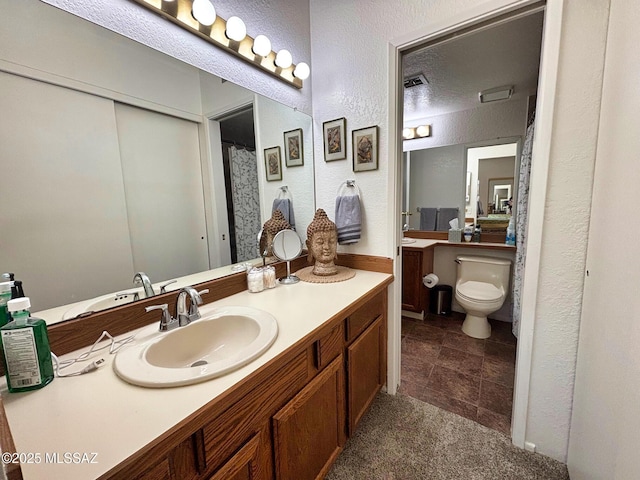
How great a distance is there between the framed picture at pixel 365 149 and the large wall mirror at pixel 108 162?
63 cm

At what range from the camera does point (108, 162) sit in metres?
0.93

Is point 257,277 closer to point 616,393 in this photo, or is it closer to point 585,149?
point 616,393

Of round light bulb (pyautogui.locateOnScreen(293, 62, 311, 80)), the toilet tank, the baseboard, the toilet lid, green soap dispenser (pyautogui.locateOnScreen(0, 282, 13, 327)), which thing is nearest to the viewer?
green soap dispenser (pyautogui.locateOnScreen(0, 282, 13, 327))

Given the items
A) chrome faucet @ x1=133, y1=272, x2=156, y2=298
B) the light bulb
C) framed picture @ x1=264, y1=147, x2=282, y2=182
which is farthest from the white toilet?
the light bulb

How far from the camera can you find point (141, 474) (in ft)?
1.65

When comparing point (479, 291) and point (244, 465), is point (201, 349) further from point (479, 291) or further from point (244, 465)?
point (479, 291)

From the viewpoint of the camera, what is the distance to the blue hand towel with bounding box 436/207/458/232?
2.80m

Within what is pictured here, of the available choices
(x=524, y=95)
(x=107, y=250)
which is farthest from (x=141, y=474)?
(x=524, y=95)

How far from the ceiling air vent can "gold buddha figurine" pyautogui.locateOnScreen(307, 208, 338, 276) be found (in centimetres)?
141

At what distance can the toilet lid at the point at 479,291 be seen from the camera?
7.20ft

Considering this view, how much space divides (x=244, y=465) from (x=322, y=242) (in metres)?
1.05

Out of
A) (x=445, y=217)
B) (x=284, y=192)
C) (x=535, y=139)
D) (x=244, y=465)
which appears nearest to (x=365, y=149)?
(x=284, y=192)

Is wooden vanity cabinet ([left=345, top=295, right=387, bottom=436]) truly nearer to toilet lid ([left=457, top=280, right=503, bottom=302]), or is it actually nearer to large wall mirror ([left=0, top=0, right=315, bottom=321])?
large wall mirror ([left=0, top=0, right=315, bottom=321])

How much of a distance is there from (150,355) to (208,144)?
3.05 ft
